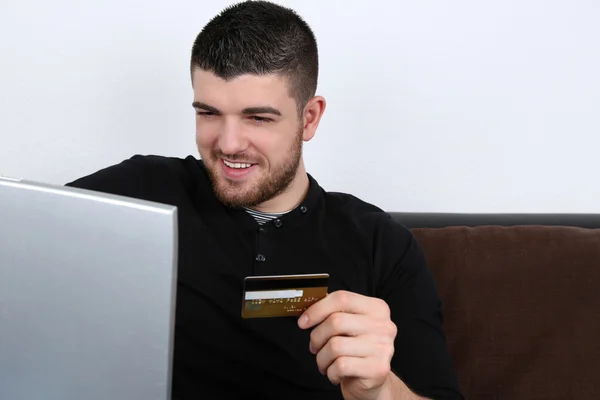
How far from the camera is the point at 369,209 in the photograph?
5.49 feet

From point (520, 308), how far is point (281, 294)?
0.95m

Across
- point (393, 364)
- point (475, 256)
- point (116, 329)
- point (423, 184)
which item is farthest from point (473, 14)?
point (116, 329)

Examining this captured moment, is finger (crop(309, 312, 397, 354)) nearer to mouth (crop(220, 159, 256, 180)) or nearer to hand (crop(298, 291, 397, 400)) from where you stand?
hand (crop(298, 291, 397, 400))

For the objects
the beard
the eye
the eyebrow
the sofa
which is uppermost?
the eyebrow

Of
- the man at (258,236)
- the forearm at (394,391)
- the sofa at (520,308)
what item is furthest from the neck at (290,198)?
the forearm at (394,391)

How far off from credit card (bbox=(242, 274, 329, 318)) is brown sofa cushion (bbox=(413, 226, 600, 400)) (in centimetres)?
80

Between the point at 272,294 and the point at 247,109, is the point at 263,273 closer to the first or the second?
the point at 247,109

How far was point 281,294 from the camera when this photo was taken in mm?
853

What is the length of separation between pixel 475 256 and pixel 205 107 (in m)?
0.69

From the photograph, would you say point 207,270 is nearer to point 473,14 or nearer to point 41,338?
point 41,338

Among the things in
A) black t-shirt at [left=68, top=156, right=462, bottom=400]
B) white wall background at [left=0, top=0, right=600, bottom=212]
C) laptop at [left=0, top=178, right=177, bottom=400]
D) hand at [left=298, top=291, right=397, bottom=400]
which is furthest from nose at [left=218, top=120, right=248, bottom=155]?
laptop at [left=0, top=178, right=177, bottom=400]

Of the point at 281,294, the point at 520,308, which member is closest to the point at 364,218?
the point at 520,308

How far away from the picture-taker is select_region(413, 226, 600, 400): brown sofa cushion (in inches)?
64.1

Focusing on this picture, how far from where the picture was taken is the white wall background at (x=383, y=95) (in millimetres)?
1882
